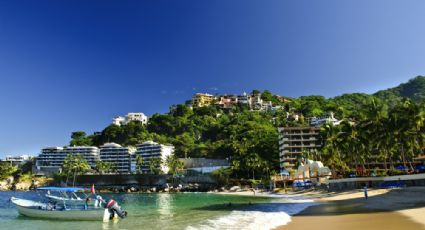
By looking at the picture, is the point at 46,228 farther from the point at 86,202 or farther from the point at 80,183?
the point at 80,183

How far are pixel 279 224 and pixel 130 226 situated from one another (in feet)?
37.7

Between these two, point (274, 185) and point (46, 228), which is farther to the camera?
point (274, 185)

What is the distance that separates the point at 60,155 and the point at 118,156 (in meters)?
31.3

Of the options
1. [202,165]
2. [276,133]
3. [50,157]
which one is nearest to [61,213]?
[202,165]

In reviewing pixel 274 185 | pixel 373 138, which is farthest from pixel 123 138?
pixel 373 138

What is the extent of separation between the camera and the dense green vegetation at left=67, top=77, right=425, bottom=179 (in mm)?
57156

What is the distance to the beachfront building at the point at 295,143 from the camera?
122 m

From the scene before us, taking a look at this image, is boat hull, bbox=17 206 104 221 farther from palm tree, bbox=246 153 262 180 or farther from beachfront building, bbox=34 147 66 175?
beachfront building, bbox=34 147 66 175

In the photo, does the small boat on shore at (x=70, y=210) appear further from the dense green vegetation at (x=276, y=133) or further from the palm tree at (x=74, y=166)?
the palm tree at (x=74, y=166)

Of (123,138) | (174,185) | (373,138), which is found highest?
(123,138)

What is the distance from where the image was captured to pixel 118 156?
178 meters

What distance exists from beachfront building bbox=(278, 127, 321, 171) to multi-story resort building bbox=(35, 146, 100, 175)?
100 m

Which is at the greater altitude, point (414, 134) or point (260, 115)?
point (260, 115)

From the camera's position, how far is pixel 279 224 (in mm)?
25797
